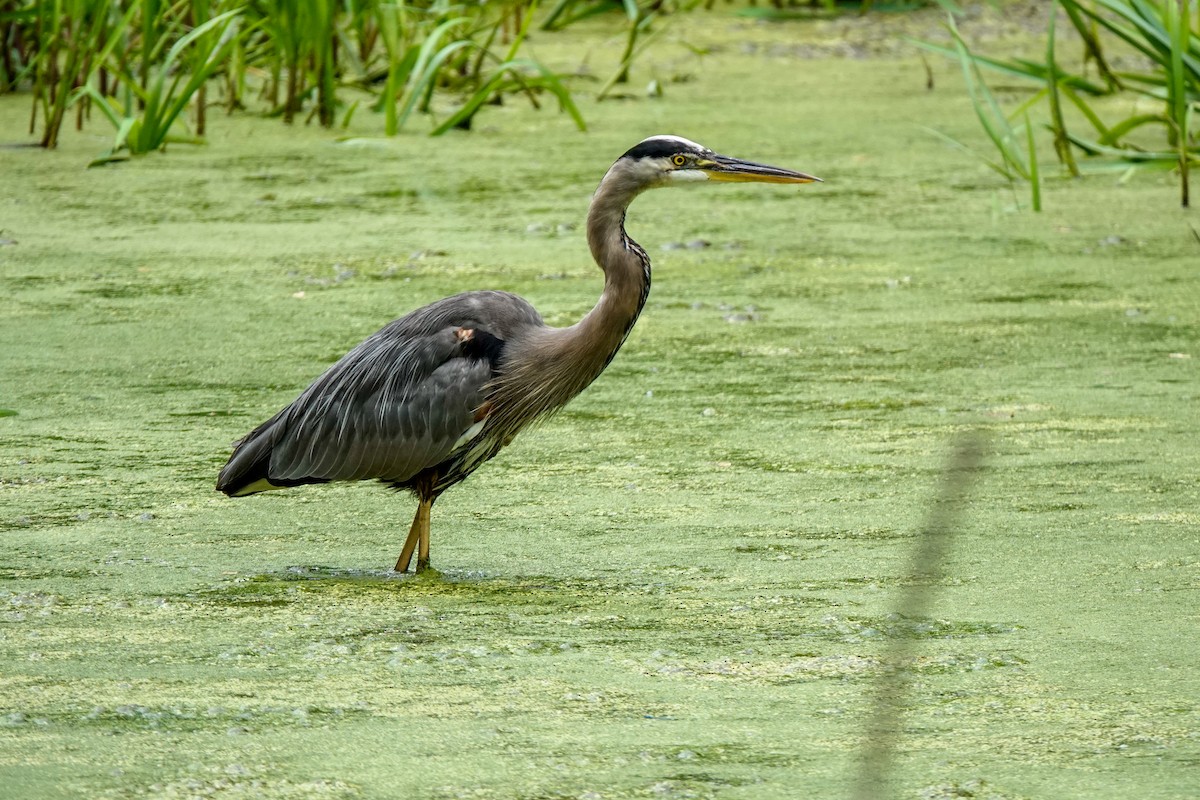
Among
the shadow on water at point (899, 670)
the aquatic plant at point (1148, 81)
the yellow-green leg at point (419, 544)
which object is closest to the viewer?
the shadow on water at point (899, 670)

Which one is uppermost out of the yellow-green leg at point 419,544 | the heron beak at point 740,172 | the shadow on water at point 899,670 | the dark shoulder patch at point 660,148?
the dark shoulder patch at point 660,148

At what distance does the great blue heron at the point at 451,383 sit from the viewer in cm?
314

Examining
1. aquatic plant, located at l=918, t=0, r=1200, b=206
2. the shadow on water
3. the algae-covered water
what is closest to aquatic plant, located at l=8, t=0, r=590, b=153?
the algae-covered water

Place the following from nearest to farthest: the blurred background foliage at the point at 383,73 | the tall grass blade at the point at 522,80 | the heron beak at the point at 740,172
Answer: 1. the heron beak at the point at 740,172
2. the blurred background foliage at the point at 383,73
3. the tall grass blade at the point at 522,80

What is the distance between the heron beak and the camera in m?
3.29

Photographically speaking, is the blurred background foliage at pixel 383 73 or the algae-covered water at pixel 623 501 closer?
the algae-covered water at pixel 623 501

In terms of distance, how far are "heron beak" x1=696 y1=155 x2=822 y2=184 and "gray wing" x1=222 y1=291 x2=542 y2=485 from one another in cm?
46

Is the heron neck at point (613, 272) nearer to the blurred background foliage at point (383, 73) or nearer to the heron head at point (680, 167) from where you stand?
the heron head at point (680, 167)

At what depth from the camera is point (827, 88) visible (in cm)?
807

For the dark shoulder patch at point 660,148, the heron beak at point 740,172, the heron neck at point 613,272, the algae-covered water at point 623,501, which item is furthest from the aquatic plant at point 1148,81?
the heron neck at point 613,272

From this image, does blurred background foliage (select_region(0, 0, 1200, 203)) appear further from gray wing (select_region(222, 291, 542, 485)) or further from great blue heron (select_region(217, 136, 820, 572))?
gray wing (select_region(222, 291, 542, 485))

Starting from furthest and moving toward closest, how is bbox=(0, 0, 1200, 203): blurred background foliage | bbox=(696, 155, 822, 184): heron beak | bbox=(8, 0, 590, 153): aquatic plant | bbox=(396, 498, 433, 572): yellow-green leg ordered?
bbox=(8, 0, 590, 153): aquatic plant → bbox=(0, 0, 1200, 203): blurred background foliage → bbox=(696, 155, 822, 184): heron beak → bbox=(396, 498, 433, 572): yellow-green leg

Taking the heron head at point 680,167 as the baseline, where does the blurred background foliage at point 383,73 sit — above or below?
below

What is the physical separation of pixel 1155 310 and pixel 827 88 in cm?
353
